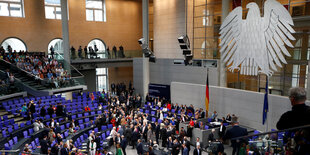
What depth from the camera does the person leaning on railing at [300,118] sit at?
3.09 metres

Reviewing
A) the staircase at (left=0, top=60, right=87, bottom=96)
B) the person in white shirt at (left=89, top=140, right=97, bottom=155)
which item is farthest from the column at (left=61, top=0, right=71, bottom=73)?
the person in white shirt at (left=89, top=140, right=97, bottom=155)

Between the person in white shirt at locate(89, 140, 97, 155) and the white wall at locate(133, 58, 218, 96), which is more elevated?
the white wall at locate(133, 58, 218, 96)

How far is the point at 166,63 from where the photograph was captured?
25.7 m

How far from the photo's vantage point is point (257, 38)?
53.9 feet

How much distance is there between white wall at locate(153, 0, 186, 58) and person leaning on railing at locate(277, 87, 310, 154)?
21885mm

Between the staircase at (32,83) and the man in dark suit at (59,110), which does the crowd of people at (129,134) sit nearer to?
the man in dark suit at (59,110)

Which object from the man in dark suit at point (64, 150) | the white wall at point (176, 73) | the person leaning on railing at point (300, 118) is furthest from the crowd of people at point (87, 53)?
the person leaning on railing at point (300, 118)

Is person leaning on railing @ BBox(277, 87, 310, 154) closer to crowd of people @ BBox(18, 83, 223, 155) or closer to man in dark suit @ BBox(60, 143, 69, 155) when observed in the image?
crowd of people @ BBox(18, 83, 223, 155)

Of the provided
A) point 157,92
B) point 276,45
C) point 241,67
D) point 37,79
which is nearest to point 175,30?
point 157,92

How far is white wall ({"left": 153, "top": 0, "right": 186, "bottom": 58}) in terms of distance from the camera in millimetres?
24803

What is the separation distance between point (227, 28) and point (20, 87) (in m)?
15.7

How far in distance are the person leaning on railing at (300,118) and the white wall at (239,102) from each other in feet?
41.5

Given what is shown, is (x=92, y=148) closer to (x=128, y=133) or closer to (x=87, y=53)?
(x=128, y=133)

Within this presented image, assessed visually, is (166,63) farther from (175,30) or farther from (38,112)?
(38,112)
